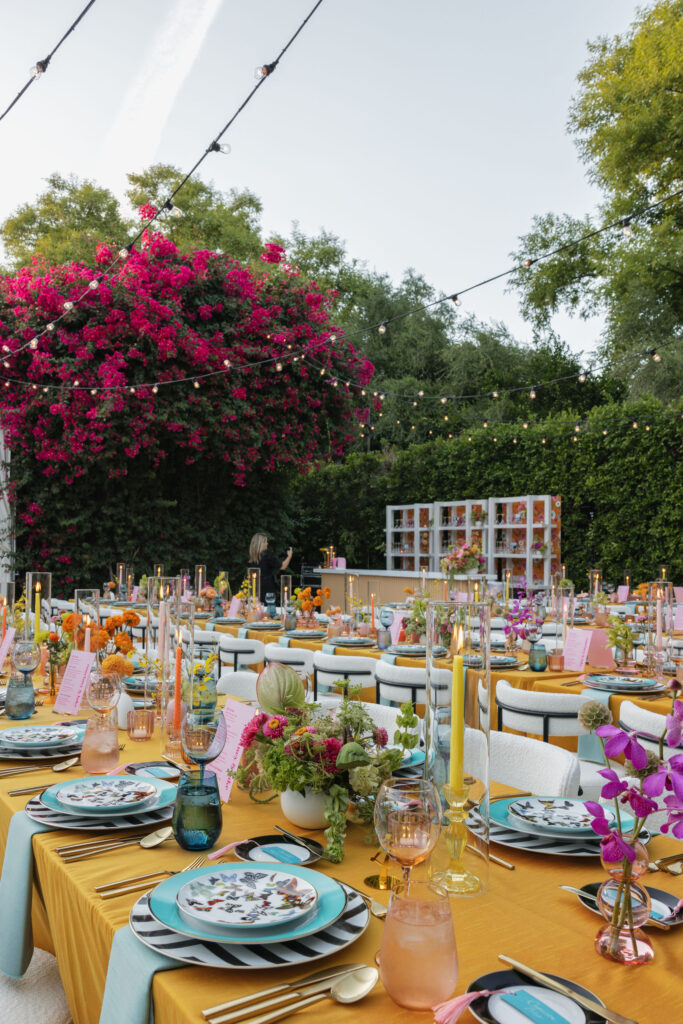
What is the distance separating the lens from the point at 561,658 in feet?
13.1

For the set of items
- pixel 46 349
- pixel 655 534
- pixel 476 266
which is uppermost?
pixel 476 266

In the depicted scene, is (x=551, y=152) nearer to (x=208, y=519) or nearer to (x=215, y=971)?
(x=208, y=519)

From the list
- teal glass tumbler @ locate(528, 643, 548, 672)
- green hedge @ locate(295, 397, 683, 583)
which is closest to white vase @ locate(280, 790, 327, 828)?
teal glass tumbler @ locate(528, 643, 548, 672)

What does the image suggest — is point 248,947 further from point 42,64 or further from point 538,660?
point 538,660

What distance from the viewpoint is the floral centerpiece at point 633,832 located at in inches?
39.8

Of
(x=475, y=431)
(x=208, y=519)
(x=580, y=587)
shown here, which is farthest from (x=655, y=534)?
(x=208, y=519)

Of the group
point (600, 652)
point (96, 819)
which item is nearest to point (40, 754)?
point (96, 819)

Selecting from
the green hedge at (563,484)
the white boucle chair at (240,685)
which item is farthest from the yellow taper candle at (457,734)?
the green hedge at (563,484)

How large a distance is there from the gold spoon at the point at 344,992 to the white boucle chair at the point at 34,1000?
1256mm

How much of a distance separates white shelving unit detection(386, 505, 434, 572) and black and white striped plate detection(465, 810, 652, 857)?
1134cm

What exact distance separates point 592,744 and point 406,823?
259 cm

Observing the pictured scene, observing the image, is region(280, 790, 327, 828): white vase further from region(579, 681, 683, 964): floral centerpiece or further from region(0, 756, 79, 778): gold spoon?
region(0, 756, 79, 778): gold spoon

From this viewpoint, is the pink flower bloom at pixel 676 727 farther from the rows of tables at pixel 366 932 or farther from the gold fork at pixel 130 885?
the gold fork at pixel 130 885

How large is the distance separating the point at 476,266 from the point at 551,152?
14.7 feet
